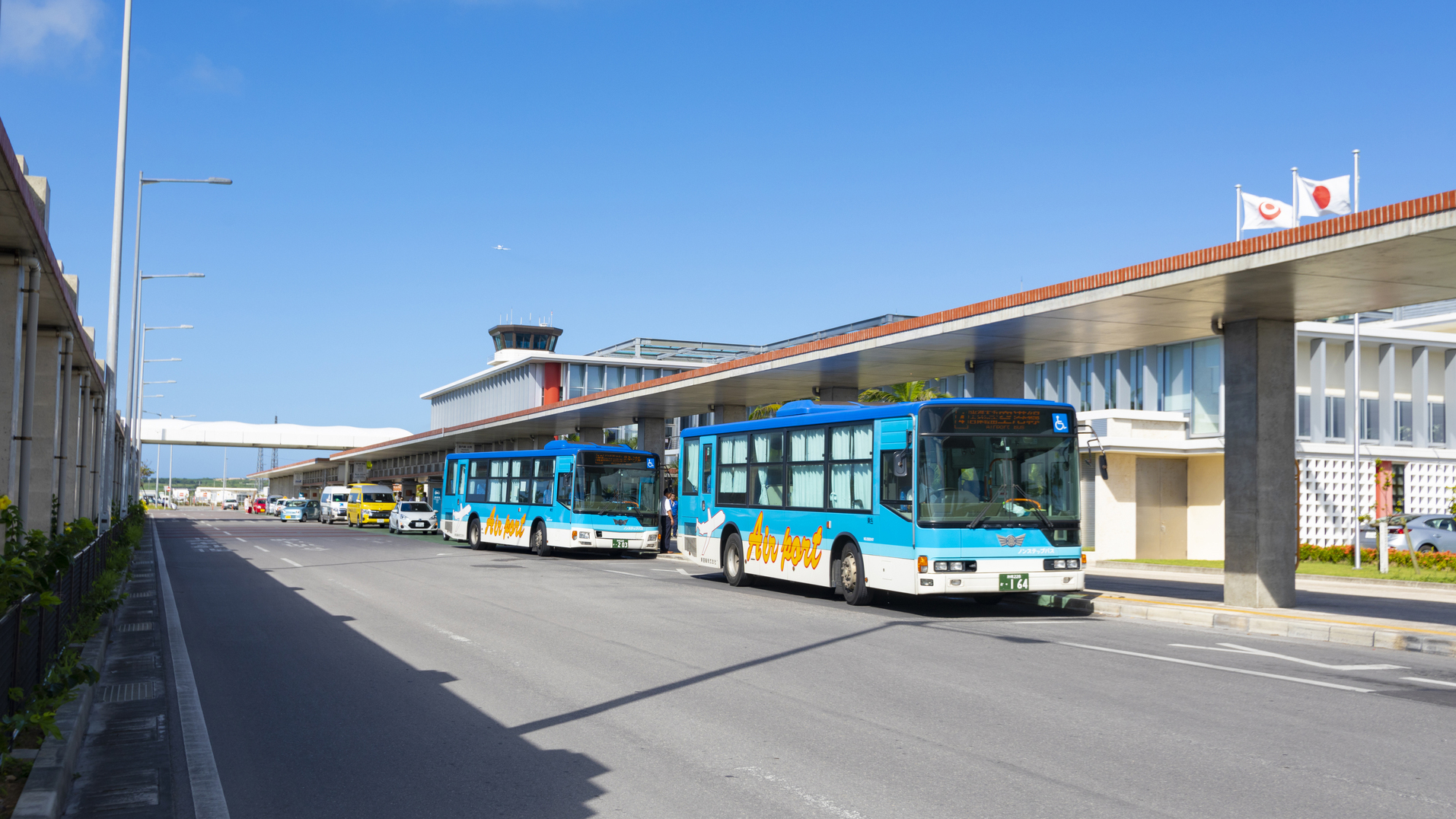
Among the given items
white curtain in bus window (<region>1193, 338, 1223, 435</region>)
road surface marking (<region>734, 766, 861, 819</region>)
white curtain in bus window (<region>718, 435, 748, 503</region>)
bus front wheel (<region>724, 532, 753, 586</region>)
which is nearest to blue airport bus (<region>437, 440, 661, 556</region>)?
white curtain in bus window (<region>718, 435, 748, 503</region>)

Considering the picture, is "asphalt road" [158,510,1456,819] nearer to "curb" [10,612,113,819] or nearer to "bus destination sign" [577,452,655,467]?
"curb" [10,612,113,819]

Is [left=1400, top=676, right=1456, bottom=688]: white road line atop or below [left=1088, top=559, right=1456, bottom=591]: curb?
atop

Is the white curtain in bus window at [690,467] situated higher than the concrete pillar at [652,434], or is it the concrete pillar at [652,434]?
the concrete pillar at [652,434]

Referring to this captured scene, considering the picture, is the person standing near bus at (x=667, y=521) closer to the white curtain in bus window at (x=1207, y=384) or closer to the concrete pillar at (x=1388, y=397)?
the white curtain in bus window at (x=1207, y=384)

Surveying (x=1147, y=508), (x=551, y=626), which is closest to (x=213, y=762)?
(x=551, y=626)

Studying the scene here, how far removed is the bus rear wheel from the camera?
18172mm

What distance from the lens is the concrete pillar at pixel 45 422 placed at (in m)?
19.3

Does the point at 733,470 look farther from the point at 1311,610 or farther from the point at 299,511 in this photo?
the point at 299,511

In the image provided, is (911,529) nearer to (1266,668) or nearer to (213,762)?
(1266,668)

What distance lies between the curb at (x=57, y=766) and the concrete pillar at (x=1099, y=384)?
38376 mm

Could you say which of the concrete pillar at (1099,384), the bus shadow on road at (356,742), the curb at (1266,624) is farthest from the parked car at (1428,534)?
the bus shadow on road at (356,742)

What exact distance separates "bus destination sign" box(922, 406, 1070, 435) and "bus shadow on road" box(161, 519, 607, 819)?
8.19m

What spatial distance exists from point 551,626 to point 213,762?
23.7ft

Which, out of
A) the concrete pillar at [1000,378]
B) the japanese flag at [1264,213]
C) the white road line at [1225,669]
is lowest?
the white road line at [1225,669]
